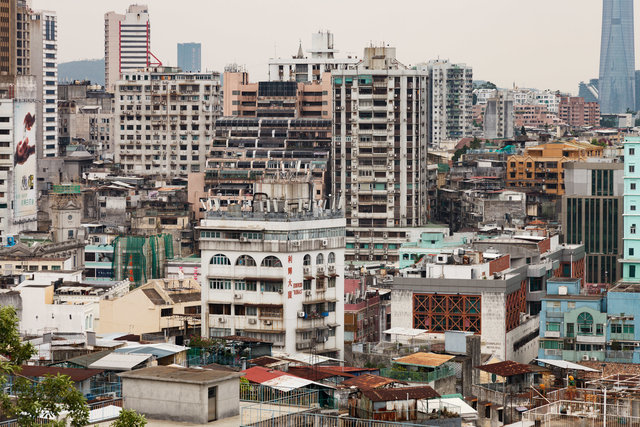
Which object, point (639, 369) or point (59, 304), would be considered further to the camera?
point (59, 304)

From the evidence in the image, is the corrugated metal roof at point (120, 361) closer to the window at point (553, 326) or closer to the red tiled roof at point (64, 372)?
the red tiled roof at point (64, 372)

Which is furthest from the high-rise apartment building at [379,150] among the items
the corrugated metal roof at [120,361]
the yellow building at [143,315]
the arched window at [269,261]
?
the corrugated metal roof at [120,361]

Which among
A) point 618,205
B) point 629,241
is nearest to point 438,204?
point 618,205

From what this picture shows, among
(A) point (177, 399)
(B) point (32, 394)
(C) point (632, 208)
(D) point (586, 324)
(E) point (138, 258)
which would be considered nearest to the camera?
(B) point (32, 394)

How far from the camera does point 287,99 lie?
17838 centimetres

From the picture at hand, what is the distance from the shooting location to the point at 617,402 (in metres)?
53.9

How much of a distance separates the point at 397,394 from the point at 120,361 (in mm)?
14517

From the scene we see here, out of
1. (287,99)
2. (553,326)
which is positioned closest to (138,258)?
(553,326)

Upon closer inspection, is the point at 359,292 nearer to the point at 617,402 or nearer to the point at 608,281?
the point at 608,281

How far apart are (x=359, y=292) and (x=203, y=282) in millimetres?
18860

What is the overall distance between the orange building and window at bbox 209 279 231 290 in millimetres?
89187

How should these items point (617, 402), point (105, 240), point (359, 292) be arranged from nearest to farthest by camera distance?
point (617, 402)
point (359, 292)
point (105, 240)

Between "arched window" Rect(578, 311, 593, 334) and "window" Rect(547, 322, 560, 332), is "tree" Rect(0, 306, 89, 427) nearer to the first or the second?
"arched window" Rect(578, 311, 593, 334)

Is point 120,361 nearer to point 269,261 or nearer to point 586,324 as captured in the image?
point 269,261
